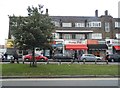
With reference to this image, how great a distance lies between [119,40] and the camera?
66.0 metres

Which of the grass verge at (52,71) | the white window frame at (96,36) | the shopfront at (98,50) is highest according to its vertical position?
the white window frame at (96,36)

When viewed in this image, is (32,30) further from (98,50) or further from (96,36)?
(96,36)

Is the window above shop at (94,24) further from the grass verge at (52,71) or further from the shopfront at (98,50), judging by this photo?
the grass verge at (52,71)

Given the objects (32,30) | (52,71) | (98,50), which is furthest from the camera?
(98,50)

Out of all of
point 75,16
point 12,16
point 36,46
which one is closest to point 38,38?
point 36,46

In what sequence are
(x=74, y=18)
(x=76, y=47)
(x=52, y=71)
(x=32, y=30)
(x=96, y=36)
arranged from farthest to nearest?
(x=74, y=18), (x=96, y=36), (x=76, y=47), (x=32, y=30), (x=52, y=71)

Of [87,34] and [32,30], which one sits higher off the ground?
[87,34]

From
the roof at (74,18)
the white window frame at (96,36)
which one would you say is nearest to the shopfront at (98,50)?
the white window frame at (96,36)

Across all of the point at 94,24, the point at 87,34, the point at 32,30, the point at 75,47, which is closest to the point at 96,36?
the point at 87,34

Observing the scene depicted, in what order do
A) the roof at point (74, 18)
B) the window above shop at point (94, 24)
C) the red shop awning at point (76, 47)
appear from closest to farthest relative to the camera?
1. the red shop awning at point (76, 47)
2. the window above shop at point (94, 24)
3. the roof at point (74, 18)

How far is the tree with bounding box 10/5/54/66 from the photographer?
90.9ft

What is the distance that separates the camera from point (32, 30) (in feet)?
90.6

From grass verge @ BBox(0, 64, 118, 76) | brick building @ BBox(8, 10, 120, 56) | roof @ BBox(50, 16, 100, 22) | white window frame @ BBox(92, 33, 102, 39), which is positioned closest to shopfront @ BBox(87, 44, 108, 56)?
brick building @ BBox(8, 10, 120, 56)

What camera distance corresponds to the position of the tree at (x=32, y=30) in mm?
27703
